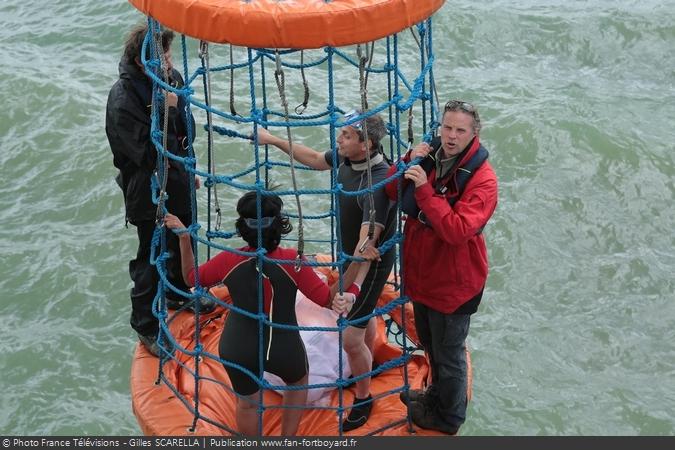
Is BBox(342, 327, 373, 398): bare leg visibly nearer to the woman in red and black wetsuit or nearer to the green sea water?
the woman in red and black wetsuit

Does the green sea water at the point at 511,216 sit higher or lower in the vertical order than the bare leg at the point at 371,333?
lower

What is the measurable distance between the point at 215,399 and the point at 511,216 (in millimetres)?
4465

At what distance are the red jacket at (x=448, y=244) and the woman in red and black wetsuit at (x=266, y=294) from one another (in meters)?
0.21

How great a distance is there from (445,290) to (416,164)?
59cm

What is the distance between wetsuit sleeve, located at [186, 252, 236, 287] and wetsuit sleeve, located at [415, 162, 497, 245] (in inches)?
35.0

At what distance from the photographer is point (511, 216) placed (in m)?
9.08

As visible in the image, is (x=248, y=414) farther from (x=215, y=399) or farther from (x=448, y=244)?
(x=448, y=244)

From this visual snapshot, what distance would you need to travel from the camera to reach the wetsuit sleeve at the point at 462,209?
433 centimetres

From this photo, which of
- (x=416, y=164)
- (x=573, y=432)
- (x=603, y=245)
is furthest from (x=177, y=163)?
(x=603, y=245)

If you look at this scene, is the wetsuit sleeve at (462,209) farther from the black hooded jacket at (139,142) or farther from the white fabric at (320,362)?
the black hooded jacket at (139,142)

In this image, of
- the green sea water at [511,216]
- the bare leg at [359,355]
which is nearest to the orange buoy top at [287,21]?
the bare leg at [359,355]

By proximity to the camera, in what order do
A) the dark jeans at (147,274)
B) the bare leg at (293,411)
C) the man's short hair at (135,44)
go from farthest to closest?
the dark jeans at (147,274)
the man's short hair at (135,44)
the bare leg at (293,411)

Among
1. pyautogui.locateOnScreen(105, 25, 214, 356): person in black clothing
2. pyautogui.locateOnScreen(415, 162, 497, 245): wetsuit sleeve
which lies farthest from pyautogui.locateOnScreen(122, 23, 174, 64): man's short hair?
pyautogui.locateOnScreen(415, 162, 497, 245): wetsuit sleeve

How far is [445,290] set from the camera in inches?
183
